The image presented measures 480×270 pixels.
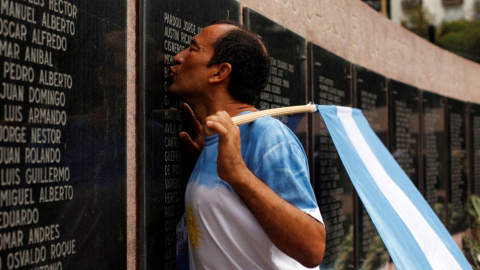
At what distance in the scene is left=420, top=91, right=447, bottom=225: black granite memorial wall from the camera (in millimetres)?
7110

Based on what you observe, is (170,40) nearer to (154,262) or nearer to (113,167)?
(113,167)

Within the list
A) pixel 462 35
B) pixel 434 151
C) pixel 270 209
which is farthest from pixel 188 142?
pixel 462 35

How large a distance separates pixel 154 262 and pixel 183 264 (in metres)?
0.17

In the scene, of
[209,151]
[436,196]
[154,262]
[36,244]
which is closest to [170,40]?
[209,151]

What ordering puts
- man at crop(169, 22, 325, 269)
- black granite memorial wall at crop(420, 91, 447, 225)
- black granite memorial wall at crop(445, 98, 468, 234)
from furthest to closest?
black granite memorial wall at crop(445, 98, 468, 234) → black granite memorial wall at crop(420, 91, 447, 225) → man at crop(169, 22, 325, 269)

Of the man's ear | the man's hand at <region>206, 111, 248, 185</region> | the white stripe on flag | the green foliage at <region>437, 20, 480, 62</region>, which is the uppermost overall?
the green foliage at <region>437, 20, 480, 62</region>

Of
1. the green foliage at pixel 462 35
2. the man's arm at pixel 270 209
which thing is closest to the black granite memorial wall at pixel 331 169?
the man's arm at pixel 270 209

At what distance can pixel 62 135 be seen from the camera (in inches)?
88.5

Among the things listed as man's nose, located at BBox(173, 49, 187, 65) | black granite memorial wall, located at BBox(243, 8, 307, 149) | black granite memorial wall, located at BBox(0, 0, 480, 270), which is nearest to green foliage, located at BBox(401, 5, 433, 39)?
black granite memorial wall, located at BBox(243, 8, 307, 149)

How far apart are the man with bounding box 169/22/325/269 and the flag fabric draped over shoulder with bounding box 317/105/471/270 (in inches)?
32.3

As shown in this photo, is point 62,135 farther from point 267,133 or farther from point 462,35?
point 462,35

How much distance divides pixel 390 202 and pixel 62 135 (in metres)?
1.71

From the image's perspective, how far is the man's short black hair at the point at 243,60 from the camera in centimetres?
260

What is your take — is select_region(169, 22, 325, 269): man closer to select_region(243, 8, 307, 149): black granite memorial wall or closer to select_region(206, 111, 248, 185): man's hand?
select_region(206, 111, 248, 185): man's hand
